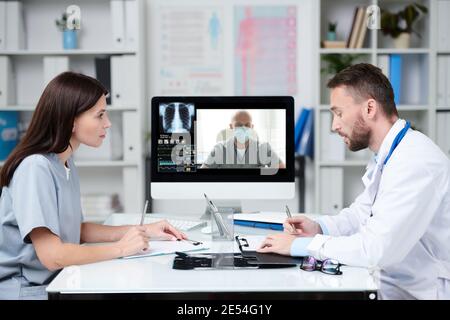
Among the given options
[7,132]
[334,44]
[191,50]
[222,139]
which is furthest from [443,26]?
[7,132]

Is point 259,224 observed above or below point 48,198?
below

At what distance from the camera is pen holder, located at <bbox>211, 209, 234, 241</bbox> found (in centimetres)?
162

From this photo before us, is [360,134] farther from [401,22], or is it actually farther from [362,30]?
[401,22]

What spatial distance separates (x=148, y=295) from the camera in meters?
1.20

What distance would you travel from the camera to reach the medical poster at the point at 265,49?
3342 millimetres

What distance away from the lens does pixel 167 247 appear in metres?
1.53

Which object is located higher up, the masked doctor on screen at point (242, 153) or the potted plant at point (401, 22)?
the potted plant at point (401, 22)

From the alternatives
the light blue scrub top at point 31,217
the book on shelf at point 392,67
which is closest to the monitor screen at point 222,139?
the light blue scrub top at point 31,217

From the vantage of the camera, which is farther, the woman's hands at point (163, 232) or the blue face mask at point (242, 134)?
the blue face mask at point (242, 134)

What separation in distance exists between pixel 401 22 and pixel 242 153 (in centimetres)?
178

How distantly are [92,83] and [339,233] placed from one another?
29.0 inches

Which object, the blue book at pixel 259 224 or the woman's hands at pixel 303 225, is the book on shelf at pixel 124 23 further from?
the woman's hands at pixel 303 225

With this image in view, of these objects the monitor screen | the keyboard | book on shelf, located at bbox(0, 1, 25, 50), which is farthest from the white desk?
book on shelf, located at bbox(0, 1, 25, 50)

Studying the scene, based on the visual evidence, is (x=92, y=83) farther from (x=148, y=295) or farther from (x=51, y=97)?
(x=148, y=295)
